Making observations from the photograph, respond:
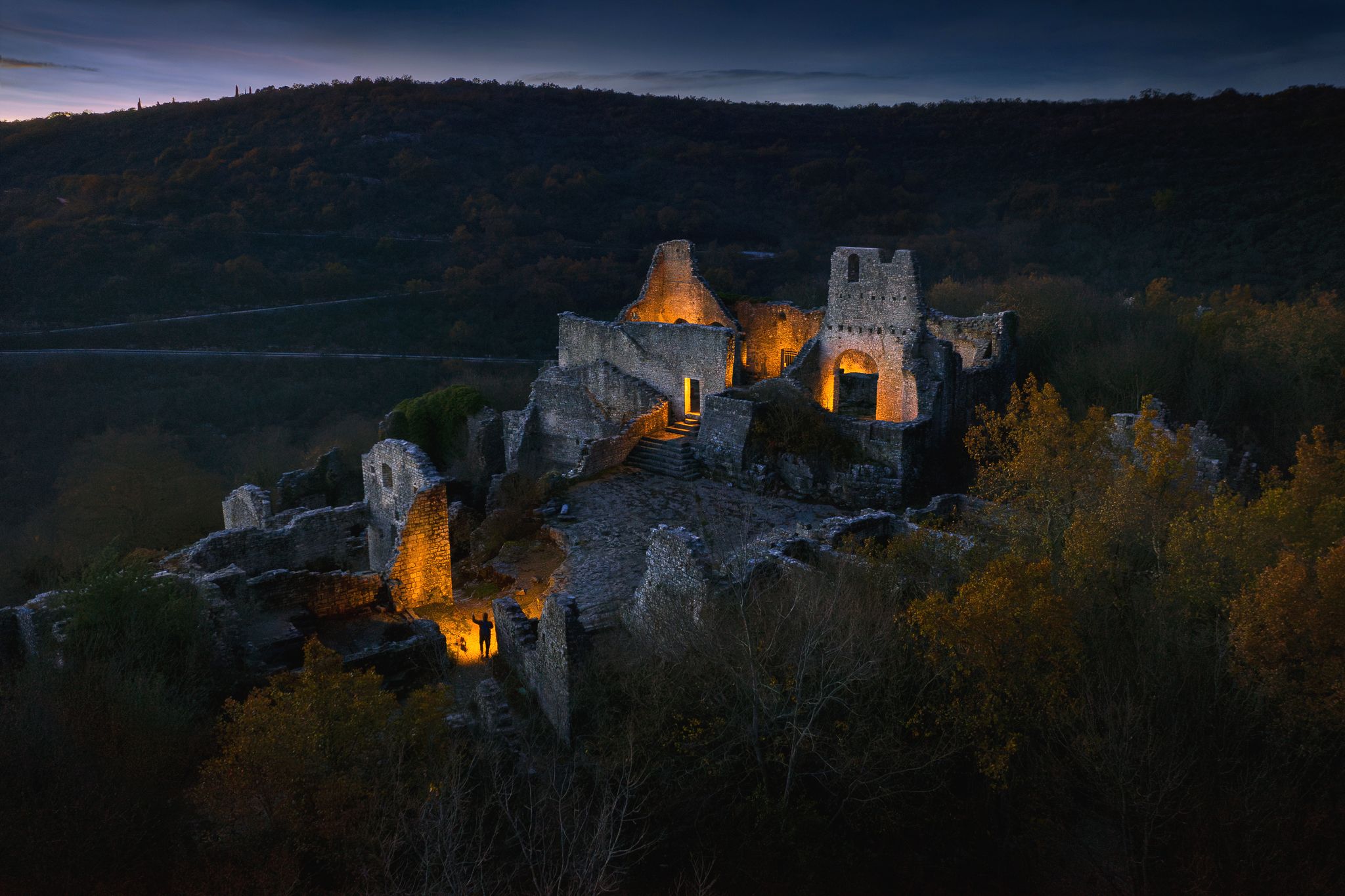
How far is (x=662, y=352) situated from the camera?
26812 millimetres

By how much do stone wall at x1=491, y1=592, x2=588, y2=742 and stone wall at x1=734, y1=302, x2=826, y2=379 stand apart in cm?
1600

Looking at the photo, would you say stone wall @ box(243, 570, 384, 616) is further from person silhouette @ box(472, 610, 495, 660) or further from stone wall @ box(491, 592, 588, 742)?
stone wall @ box(491, 592, 588, 742)

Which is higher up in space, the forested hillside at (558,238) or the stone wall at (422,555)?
the forested hillside at (558,238)

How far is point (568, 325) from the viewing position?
2897 cm

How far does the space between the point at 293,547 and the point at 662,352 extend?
40.7ft

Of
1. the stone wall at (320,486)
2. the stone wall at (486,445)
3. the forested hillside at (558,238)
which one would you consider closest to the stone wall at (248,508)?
the stone wall at (320,486)

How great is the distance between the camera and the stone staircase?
23.9 meters

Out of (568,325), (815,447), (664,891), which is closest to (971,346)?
(815,447)

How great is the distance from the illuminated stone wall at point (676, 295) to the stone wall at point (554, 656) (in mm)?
17162

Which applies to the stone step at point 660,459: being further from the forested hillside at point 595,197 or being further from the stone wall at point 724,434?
the forested hillside at point 595,197

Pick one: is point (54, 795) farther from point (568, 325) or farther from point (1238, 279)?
point (1238, 279)

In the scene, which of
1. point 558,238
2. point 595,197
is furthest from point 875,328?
point 595,197

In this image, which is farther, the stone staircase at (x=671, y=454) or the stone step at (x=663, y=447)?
the stone step at (x=663, y=447)

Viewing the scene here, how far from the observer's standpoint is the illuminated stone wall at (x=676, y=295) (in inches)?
1166
